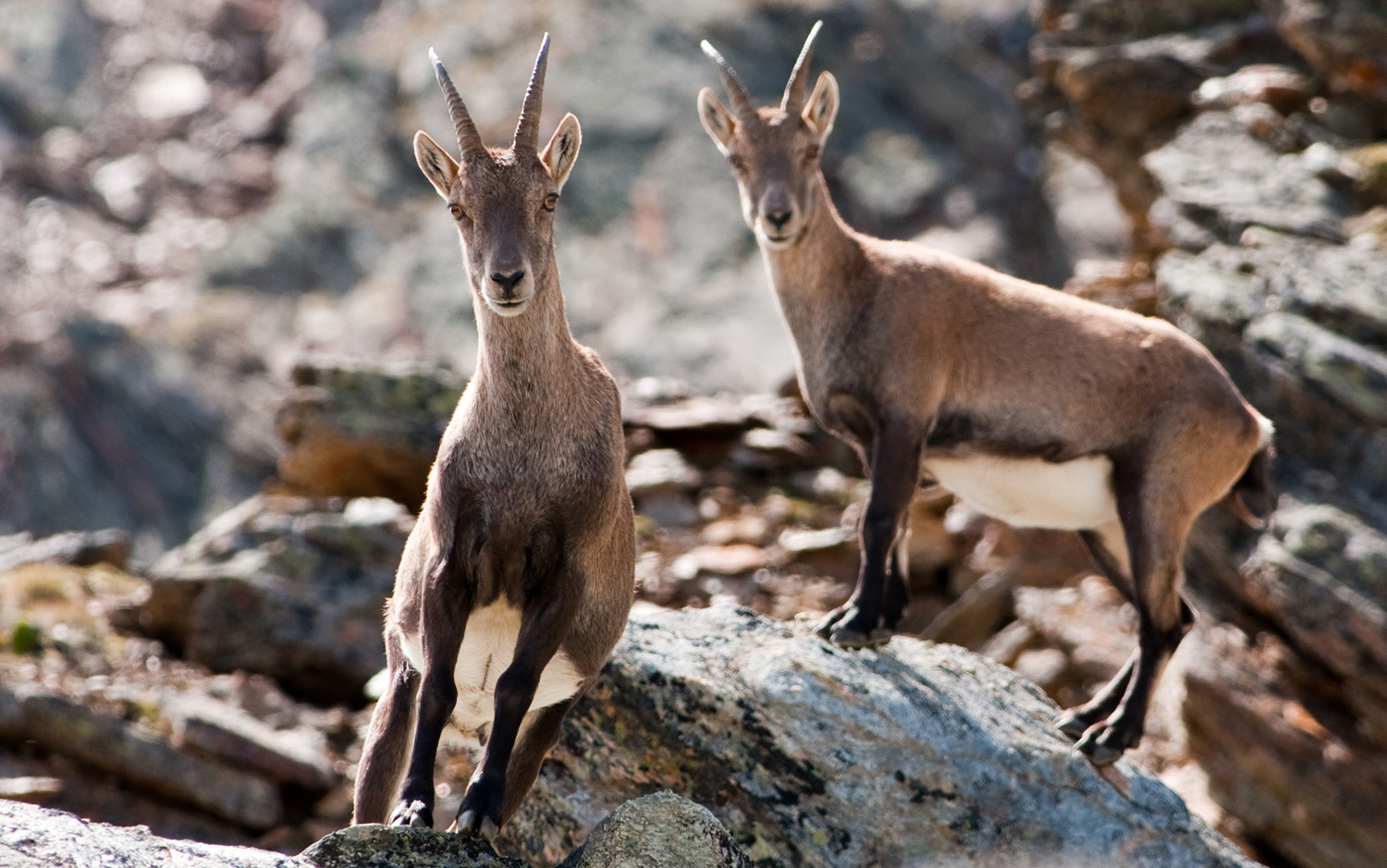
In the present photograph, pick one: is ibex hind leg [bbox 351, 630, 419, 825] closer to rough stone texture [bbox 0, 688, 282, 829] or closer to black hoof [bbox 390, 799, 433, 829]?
black hoof [bbox 390, 799, 433, 829]

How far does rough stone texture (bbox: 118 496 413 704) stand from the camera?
10.5m

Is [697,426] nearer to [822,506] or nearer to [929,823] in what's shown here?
[822,506]

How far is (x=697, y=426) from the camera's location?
1576 centimetres

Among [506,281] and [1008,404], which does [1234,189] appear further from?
[506,281]

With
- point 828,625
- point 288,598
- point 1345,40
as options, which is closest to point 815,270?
point 828,625

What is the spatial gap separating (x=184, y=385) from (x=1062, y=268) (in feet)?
50.7

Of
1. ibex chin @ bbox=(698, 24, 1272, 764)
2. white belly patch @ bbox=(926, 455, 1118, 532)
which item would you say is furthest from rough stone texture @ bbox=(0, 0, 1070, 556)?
white belly patch @ bbox=(926, 455, 1118, 532)

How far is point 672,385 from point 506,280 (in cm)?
1246

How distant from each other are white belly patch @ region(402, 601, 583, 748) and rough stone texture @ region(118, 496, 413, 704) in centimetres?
505

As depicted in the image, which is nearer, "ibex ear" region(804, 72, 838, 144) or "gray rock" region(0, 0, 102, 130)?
"ibex ear" region(804, 72, 838, 144)

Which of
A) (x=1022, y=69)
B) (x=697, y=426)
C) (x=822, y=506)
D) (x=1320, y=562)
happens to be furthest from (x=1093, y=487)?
(x=1022, y=69)

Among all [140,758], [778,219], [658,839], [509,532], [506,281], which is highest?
[506,281]

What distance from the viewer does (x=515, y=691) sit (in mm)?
4852

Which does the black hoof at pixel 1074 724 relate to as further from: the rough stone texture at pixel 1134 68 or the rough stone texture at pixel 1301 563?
the rough stone texture at pixel 1134 68
